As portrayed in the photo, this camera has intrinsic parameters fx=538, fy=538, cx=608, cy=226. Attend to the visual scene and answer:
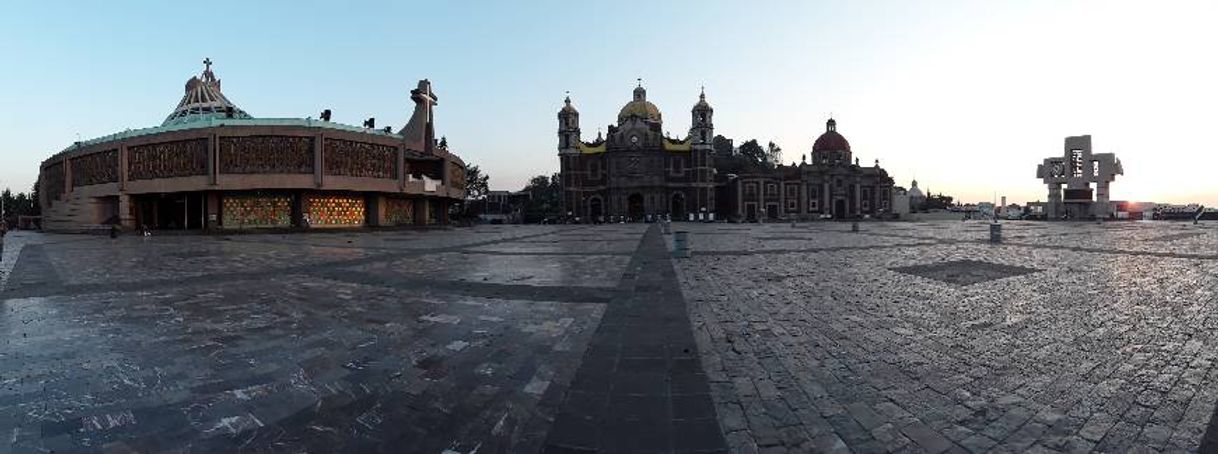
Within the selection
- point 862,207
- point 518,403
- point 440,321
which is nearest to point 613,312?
point 440,321

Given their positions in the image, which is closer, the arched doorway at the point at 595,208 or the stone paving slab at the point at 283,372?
the stone paving slab at the point at 283,372

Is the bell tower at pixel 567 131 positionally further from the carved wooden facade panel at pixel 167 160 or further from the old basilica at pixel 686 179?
the carved wooden facade panel at pixel 167 160

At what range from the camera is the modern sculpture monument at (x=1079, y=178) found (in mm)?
55416

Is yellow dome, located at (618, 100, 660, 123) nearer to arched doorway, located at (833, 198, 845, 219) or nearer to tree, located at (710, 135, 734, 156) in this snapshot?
A: arched doorway, located at (833, 198, 845, 219)

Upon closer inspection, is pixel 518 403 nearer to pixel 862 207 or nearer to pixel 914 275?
pixel 914 275

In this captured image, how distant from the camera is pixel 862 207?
294ft

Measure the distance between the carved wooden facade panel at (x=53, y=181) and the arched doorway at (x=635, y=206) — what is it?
61653 mm

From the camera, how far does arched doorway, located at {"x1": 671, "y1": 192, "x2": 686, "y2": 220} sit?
269 feet

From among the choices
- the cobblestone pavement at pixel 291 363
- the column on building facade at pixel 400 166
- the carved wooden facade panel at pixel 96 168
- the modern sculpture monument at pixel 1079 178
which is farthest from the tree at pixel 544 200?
the cobblestone pavement at pixel 291 363

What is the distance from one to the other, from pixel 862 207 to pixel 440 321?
94.3 meters

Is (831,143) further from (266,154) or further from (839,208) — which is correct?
(266,154)

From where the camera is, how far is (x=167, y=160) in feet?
130

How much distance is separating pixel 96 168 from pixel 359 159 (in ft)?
67.2

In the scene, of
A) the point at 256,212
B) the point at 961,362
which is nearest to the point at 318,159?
the point at 256,212
